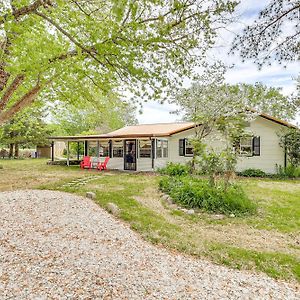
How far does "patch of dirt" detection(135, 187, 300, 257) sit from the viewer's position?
4.17 m

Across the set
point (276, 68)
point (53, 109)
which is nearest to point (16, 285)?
point (276, 68)

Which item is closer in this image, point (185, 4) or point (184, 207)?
point (185, 4)

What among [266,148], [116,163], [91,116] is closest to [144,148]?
[116,163]

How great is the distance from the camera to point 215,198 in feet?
21.2

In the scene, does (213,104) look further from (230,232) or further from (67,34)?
(67,34)

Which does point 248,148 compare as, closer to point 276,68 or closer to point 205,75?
point 205,75

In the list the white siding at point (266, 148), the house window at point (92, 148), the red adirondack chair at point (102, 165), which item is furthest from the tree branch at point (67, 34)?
the house window at point (92, 148)

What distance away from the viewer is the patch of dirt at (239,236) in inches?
164

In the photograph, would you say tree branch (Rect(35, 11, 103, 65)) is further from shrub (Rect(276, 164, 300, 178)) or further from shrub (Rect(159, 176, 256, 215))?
shrub (Rect(276, 164, 300, 178))

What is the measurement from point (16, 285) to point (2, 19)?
3.85 metres

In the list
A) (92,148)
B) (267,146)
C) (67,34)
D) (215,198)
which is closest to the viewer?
(67,34)

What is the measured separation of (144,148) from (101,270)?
1320 cm

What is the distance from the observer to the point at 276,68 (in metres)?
4.54

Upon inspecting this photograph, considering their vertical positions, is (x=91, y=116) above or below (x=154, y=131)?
above
